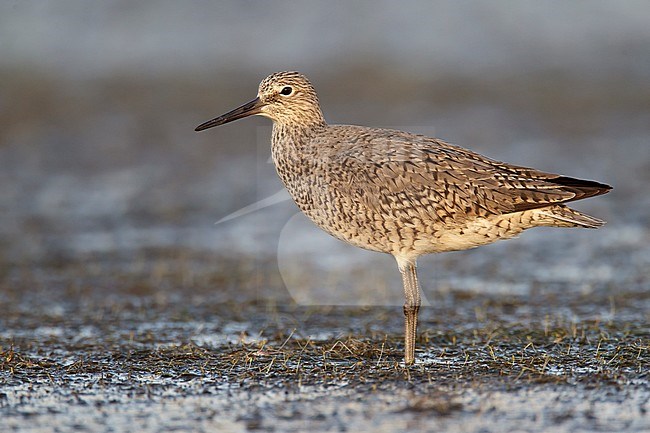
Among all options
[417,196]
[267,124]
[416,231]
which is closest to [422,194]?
[417,196]

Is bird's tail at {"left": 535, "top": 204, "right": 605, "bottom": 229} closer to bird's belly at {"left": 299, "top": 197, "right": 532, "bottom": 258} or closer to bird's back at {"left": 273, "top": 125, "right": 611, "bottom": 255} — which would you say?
bird's back at {"left": 273, "top": 125, "right": 611, "bottom": 255}

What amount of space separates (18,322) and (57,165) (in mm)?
5902

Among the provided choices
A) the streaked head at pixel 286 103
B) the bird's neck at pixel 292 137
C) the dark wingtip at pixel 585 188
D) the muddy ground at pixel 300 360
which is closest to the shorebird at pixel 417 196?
the dark wingtip at pixel 585 188

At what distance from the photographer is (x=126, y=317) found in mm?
8547

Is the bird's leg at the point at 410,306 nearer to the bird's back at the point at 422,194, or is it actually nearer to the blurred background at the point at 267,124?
the bird's back at the point at 422,194

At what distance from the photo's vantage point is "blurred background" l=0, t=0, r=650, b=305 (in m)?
10.1

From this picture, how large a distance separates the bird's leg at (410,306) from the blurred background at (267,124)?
192 centimetres

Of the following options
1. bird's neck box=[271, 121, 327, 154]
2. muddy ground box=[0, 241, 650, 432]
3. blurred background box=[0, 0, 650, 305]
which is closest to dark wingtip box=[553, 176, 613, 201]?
muddy ground box=[0, 241, 650, 432]

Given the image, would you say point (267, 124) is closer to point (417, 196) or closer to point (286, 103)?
point (286, 103)

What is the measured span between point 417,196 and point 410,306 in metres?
0.82

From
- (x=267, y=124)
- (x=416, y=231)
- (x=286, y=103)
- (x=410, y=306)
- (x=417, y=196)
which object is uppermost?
(x=267, y=124)

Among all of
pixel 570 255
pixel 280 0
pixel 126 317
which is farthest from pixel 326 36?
pixel 126 317

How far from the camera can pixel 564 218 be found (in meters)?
6.66

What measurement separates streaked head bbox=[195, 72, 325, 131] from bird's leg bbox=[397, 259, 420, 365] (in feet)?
4.54
